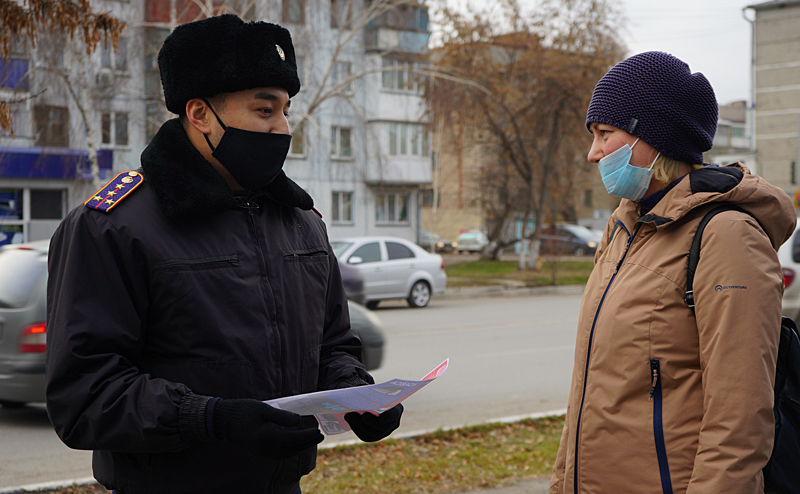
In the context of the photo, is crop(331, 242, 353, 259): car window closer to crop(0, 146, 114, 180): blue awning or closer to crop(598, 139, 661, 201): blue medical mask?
crop(0, 146, 114, 180): blue awning

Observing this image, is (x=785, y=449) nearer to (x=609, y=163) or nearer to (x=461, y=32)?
(x=609, y=163)

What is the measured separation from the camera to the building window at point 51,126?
18469 millimetres

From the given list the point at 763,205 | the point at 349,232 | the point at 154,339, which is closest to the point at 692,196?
the point at 763,205

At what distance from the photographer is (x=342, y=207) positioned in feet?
123

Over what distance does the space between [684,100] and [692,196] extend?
0.38 m

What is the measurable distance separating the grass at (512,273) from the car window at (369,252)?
635 centimetres

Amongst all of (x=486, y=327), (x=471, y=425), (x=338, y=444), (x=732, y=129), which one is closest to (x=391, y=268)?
(x=486, y=327)

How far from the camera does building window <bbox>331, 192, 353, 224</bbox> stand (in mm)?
37406

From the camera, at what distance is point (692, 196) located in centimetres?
222

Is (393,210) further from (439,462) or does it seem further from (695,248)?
(695,248)

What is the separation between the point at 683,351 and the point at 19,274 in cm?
624

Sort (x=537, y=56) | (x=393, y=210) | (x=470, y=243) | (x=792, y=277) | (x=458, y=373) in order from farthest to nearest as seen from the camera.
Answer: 1. (x=470, y=243)
2. (x=393, y=210)
3. (x=537, y=56)
4. (x=458, y=373)
5. (x=792, y=277)

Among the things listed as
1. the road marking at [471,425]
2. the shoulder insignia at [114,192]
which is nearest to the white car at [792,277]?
the road marking at [471,425]

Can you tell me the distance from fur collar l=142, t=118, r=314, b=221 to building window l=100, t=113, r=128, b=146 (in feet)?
59.2
